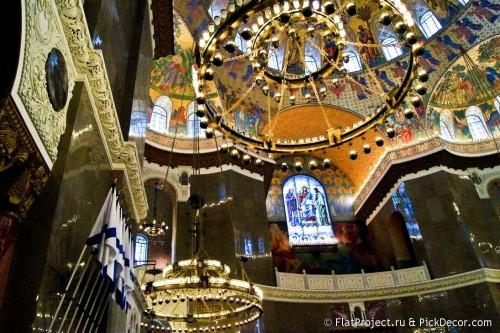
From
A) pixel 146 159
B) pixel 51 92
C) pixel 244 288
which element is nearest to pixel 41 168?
pixel 51 92

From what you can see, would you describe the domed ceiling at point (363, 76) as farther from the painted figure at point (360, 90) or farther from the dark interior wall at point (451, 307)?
the dark interior wall at point (451, 307)

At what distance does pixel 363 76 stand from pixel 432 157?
471cm

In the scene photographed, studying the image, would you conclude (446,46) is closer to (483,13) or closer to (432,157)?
(483,13)

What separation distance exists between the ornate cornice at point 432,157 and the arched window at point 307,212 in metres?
3.38

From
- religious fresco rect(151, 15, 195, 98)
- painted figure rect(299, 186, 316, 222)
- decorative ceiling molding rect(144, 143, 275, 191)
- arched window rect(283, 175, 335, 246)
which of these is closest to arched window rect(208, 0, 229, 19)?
religious fresco rect(151, 15, 195, 98)

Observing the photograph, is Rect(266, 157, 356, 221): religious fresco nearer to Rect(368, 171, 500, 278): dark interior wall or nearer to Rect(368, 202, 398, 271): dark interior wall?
Rect(368, 202, 398, 271): dark interior wall

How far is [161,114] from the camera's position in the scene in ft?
53.1

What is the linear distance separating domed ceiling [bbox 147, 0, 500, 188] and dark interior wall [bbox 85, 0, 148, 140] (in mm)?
7694

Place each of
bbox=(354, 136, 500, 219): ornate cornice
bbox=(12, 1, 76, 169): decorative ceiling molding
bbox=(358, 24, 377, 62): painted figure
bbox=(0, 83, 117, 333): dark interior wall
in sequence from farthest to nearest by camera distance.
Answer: bbox=(358, 24, 377, 62): painted figure
bbox=(354, 136, 500, 219): ornate cornice
bbox=(0, 83, 117, 333): dark interior wall
bbox=(12, 1, 76, 169): decorative ceiling molding

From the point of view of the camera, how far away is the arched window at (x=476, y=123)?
17.4 m

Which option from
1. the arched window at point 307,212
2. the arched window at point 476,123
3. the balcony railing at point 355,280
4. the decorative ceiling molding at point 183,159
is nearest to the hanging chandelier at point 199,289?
the balcony railing at point 355,280

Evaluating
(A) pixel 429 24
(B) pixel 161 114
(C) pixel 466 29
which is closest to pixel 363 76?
(A) pixel 429 24

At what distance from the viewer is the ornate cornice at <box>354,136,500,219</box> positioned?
53.6 ft

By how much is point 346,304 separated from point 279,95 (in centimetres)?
943
